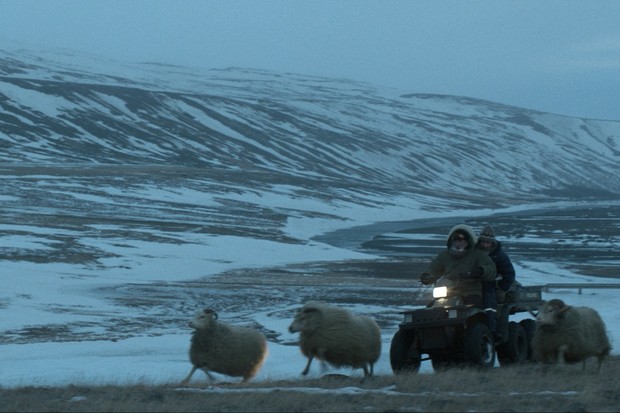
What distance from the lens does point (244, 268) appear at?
140 ft

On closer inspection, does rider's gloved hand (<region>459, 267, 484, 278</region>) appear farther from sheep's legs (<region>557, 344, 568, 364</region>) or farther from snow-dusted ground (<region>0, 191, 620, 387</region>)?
snow-dusted ground (<region>0, 191, 620, 387</region>)

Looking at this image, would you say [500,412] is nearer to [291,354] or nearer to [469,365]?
[469,365]

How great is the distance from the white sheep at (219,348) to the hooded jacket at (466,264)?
2.81m

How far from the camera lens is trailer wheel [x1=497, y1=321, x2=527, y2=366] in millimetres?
16359

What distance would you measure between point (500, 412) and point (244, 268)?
3242 centimetres

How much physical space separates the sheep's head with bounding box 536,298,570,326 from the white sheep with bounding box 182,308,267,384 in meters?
4.00

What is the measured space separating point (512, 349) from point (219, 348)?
434 centimetres

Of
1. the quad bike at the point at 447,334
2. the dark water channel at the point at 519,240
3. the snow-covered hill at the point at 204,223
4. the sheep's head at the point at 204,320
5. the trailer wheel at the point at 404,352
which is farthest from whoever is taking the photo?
the dark water channel at the point at 519,240

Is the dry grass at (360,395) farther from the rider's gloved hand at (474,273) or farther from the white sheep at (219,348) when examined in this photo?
the rider's gloved hand at (474,273)

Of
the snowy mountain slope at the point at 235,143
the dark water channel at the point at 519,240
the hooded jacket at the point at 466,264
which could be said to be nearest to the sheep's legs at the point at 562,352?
the hooded jacket at the point at 466,264

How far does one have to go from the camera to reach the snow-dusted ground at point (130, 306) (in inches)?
730

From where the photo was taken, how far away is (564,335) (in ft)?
49.4

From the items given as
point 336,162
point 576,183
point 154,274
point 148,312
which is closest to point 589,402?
point 148,312

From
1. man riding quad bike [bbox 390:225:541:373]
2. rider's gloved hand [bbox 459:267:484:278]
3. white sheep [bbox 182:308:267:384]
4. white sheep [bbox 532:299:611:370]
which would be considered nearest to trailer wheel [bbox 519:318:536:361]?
man riding quad bike [bbox 390:225:541:373]
